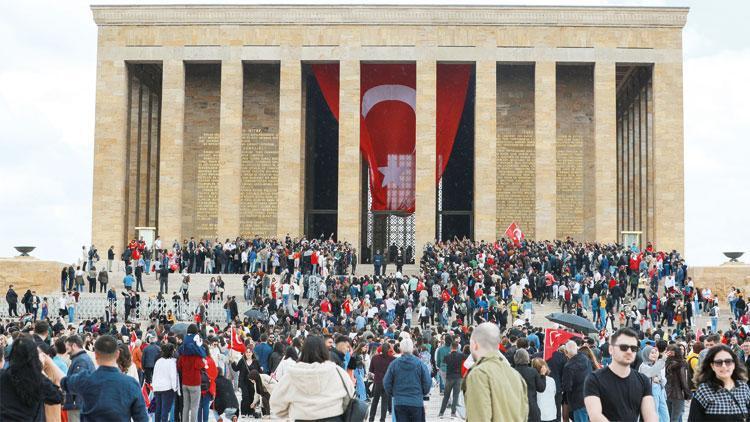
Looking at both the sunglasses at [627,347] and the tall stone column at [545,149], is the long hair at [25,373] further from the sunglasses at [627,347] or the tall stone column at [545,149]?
the tall stone column at [545,149]

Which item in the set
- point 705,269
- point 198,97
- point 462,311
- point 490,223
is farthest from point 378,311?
point 198,97

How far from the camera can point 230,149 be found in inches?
1638

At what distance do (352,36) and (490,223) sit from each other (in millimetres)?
9051

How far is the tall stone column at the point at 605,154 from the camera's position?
135ft

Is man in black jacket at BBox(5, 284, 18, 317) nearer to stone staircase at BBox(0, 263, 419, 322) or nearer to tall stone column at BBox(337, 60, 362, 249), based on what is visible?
stone staircase at BBox(0, 263, 419, 322)

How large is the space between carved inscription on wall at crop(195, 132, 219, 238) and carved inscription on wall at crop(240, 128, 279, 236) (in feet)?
3.68

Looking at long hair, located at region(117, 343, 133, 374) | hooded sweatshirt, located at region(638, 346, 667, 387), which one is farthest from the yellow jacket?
hooded sweatshirt, located at region(638, 346, 667, 387)

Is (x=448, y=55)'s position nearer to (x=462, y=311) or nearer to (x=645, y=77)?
(x=645, y=77)

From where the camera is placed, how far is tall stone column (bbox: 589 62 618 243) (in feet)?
135

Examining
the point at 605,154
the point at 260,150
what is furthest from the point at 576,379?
the point at 260,150

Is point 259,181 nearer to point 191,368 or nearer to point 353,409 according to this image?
point 191,368

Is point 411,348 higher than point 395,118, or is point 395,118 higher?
point 395,118

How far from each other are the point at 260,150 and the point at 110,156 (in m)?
6.11

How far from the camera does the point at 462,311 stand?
26312 mm
